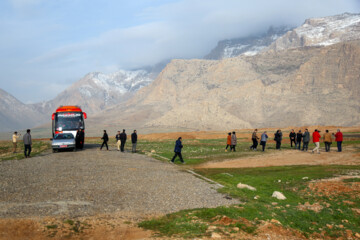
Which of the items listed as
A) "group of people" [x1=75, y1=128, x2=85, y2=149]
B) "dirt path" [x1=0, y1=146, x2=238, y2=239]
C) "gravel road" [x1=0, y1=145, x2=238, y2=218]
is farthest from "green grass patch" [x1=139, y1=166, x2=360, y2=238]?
"group of people" [x1=75, y1=128, x2=85, y2=149]

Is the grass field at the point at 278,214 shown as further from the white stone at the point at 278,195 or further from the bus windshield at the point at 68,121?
the bus windshield at the point at 68,121

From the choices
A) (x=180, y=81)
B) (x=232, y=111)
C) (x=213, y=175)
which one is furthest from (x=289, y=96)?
(x=213, y=175)

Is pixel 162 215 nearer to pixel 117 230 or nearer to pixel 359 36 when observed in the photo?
pixel 117 230

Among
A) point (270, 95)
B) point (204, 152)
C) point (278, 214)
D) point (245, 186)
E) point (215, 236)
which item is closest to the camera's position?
point (215, 236)

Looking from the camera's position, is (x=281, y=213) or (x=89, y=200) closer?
(x=281, y=213)

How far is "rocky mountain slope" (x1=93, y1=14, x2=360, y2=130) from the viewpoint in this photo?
130125mm

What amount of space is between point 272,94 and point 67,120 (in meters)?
125

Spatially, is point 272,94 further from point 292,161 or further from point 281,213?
point 281,213

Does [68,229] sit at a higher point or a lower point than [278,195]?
higher

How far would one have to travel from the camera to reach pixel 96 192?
1377 centimetres

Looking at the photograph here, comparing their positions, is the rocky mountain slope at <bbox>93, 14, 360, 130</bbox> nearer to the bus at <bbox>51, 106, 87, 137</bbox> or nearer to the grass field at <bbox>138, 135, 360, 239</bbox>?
the bus at <bbox>51, 106, 87, 137</bbox>

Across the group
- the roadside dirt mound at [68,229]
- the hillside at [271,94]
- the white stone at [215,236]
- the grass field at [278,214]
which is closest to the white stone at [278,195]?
the grass field at [278,214]

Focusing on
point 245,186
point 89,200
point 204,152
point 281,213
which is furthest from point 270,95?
point 89,200

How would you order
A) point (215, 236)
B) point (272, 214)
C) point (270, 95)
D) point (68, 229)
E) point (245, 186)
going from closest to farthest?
point (215, 236)
point (68, 229)
point (272, 214)
point (245, 186)
point (270, 95)
